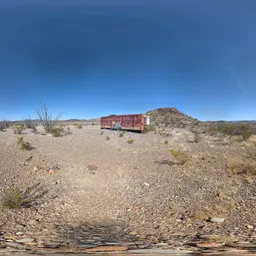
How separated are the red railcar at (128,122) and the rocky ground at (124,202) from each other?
46.7ft

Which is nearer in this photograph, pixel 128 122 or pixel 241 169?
pixel 241 169

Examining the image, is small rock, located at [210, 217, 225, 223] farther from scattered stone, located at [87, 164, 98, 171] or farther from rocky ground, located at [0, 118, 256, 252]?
scattered stone, located at [87, 164, 98, 171]

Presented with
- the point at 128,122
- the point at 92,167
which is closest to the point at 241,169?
the point at 92,167

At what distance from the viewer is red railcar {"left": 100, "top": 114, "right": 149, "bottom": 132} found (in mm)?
26130

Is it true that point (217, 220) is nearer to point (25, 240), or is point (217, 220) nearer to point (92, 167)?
point (25, 240)

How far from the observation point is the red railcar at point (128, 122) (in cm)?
2613

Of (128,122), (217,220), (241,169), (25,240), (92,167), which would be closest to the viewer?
(25,240)

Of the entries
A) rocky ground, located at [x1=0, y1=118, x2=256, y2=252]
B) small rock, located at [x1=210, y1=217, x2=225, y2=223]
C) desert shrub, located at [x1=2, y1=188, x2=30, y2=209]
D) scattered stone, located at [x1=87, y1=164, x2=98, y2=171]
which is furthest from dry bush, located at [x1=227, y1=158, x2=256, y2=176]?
desert shrub, located at [x1=2, y1=188, x2=30, y2=209]

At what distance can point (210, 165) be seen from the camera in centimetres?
1053

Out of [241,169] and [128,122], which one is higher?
[128,122]

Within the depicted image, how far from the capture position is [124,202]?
659 centimetres

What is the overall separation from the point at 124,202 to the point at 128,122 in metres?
22.1

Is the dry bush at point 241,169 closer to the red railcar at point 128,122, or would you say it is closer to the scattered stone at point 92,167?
the scattered stone at point 92,167

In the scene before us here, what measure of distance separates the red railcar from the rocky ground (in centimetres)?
1424
